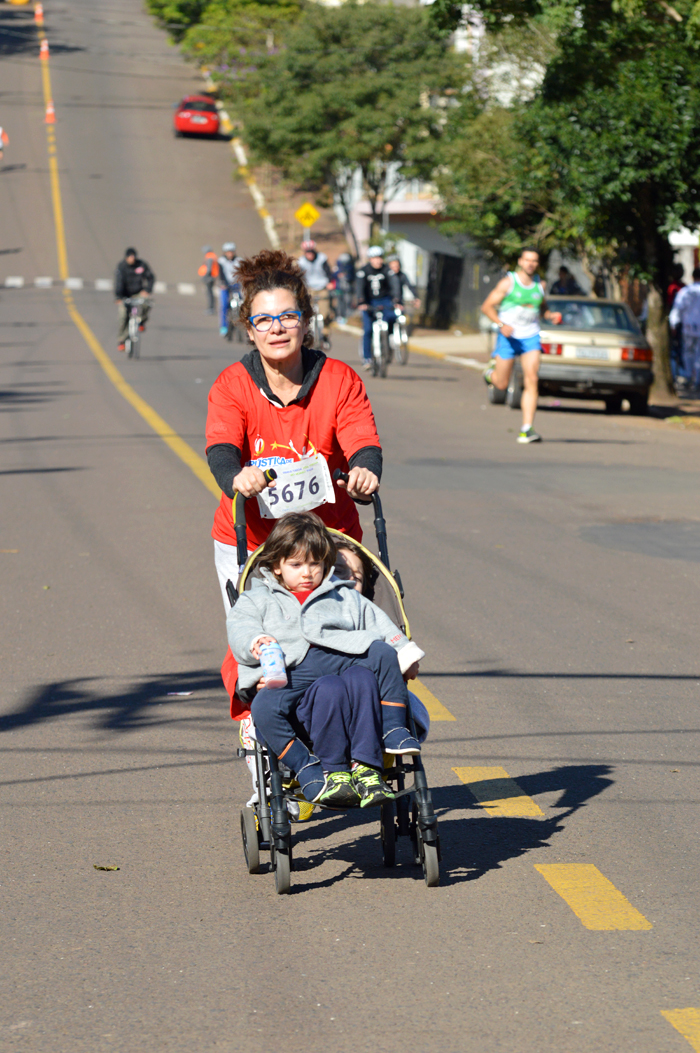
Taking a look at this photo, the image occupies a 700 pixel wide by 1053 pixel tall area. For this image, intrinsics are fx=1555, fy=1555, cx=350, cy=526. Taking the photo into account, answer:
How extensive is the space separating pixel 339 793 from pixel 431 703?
2539 mm

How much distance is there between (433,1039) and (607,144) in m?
18.1

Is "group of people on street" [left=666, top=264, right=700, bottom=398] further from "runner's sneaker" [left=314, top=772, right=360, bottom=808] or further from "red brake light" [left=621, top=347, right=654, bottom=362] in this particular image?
"runner's sneaker" [left=314, top=772, right=360, bottom=808]

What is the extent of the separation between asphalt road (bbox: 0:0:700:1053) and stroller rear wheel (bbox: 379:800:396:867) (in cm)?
6

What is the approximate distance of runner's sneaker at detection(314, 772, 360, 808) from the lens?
4.50 m

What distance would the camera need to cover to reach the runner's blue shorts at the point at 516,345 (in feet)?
54.3

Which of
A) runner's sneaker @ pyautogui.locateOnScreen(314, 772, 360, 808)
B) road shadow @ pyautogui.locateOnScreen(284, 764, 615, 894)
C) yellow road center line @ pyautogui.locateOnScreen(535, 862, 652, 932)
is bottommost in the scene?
road shadow @ pyautogui.locateOnScreen(284, 764, 615, 894)

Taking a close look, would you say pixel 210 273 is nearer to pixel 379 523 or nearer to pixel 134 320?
pixel 134 320

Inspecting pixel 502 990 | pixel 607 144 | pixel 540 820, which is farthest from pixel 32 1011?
pixel 607 144

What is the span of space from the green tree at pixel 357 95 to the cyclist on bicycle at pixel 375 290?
21249mm

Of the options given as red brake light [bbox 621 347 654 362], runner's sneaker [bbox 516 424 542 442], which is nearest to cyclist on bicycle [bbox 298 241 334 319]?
red brake light [bbox 621 347 654 362]

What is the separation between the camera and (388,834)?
489 cm

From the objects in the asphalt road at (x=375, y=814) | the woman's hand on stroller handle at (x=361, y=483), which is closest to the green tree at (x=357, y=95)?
the asphalt road at (x=375, y=814)

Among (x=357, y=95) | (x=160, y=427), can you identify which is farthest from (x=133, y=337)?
(x=357, y=95)

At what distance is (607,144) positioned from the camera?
2039 cm
